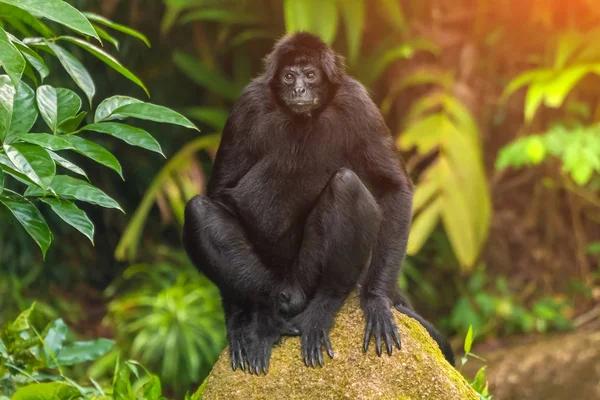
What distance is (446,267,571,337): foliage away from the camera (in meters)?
7.75

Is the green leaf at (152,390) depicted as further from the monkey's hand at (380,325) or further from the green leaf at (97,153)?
the green leaf at (97,153)

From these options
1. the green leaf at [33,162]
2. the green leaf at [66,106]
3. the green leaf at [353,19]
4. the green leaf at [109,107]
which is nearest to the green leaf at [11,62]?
the green leaf at [33,162]

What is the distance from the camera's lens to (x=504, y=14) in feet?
27.2

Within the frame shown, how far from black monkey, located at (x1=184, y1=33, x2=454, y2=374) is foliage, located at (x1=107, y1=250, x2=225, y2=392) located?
3.10 meters

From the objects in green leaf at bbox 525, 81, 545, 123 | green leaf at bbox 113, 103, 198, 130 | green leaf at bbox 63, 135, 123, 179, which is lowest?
green leaf at bbox 525, 81, 545, 123

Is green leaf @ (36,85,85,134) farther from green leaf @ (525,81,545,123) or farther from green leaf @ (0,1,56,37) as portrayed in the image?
green leaf @ (525,81,545,123)

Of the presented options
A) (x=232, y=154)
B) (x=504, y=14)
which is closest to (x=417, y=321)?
(x=232, y=154)

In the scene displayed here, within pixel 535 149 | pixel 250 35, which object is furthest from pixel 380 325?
pixel 250 35

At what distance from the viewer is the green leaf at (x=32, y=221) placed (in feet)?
9.96

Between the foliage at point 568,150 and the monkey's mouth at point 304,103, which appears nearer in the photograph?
the monkey's mouth at point 304,103

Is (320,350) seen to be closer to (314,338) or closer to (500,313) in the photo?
(314,338)

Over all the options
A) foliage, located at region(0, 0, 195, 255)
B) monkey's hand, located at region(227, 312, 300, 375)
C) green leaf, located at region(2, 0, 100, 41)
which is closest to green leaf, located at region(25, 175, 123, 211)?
foliage, located at region(0, 0, 195, 255)

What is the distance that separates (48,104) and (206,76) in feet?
16.2

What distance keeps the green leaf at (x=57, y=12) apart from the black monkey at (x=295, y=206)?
1.36 m
